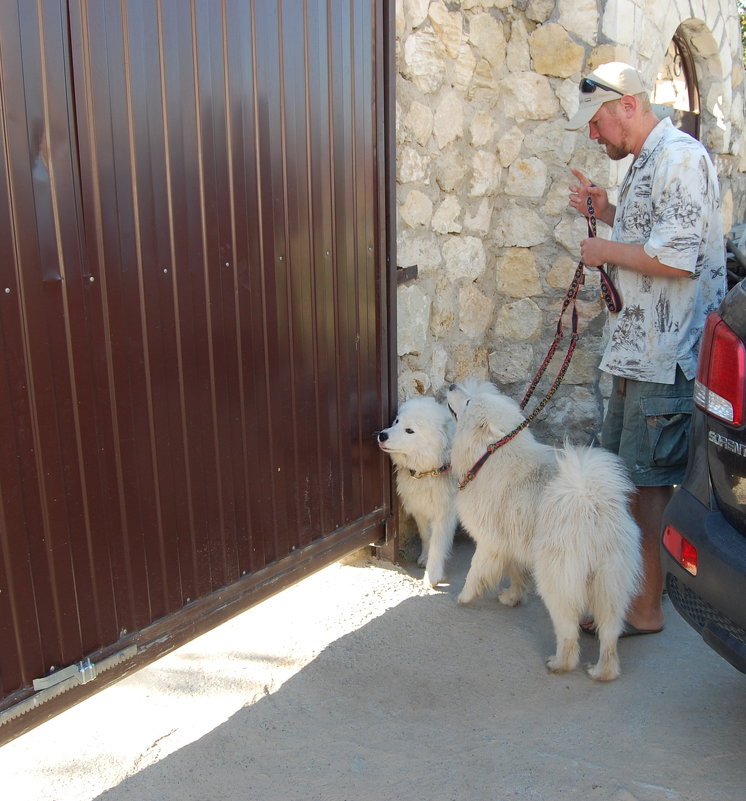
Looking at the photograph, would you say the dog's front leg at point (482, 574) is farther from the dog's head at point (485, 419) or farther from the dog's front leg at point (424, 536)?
the dog's head at point (485, 419)

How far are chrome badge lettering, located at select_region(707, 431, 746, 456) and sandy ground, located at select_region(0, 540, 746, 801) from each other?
45.1 inches

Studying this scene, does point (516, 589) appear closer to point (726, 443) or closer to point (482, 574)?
point (482, 574)

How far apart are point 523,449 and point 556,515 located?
0.43 m

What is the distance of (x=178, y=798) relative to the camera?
7.97ft

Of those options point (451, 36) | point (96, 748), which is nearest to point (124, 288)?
point (96, 748)

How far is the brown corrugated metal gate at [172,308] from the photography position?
230cm

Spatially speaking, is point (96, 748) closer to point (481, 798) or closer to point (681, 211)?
point (481, 798)

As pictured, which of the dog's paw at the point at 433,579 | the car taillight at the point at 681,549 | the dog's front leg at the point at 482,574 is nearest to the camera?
the car taillight at the point at 681,549

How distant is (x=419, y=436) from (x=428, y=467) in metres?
0.20

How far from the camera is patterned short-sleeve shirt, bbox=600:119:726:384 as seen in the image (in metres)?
3.04

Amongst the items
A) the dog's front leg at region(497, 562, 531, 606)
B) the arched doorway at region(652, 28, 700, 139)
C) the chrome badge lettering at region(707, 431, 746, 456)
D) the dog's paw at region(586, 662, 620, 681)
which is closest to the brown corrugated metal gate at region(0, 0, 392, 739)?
the dog's front leg at region(497, 562, 531, 606)

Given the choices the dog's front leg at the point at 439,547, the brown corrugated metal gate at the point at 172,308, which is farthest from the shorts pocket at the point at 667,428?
the brown corrugated metal gate at the point at 172,308

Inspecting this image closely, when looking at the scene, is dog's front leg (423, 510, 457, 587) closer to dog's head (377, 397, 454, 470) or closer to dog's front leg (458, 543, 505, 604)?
dog's front leg (458, 543, 505, 604)

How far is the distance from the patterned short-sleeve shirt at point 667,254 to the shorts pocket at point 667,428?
105 mm
